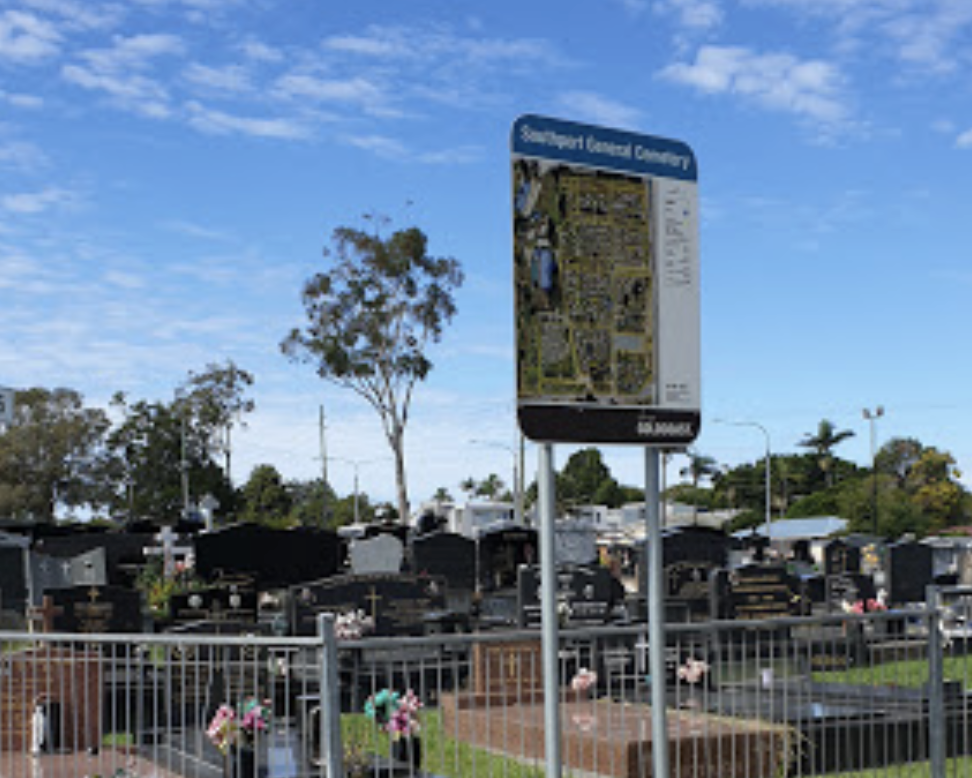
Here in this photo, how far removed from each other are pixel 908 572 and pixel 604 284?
2269cm

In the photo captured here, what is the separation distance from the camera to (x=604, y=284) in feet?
15.4

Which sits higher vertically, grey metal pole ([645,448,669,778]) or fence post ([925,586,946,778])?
grey metal pole ([645,448,669,778])

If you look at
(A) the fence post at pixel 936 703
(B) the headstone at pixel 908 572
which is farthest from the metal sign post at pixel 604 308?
(B) the headstone at pixel 908 572

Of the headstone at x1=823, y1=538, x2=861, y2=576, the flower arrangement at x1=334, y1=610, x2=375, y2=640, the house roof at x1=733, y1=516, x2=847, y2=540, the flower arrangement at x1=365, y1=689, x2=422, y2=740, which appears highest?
the flower arrangement at x1=365, y1=689, x2=422, y2=740

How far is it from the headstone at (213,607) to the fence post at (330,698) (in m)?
11.9

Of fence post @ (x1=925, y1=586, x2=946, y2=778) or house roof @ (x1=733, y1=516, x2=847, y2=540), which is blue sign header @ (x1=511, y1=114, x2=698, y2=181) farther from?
house roof @ (x1=733, y1=516, x2=847, y2=540)

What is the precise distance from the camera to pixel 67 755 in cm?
1010

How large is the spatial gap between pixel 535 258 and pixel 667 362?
0.67 metres

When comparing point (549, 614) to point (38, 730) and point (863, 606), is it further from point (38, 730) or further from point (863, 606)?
point (863, 606)

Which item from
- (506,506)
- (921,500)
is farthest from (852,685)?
(921,500)

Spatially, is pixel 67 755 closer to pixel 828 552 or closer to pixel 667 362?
pixel 667 362

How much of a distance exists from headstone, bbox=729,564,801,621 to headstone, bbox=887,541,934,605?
26.5 ft

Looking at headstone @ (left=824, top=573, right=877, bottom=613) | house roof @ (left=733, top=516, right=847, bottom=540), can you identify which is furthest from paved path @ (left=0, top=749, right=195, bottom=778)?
house roof @ (left=733, top=516, right=847, bottom=540)

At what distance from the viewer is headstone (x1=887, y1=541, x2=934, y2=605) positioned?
25375 mm
